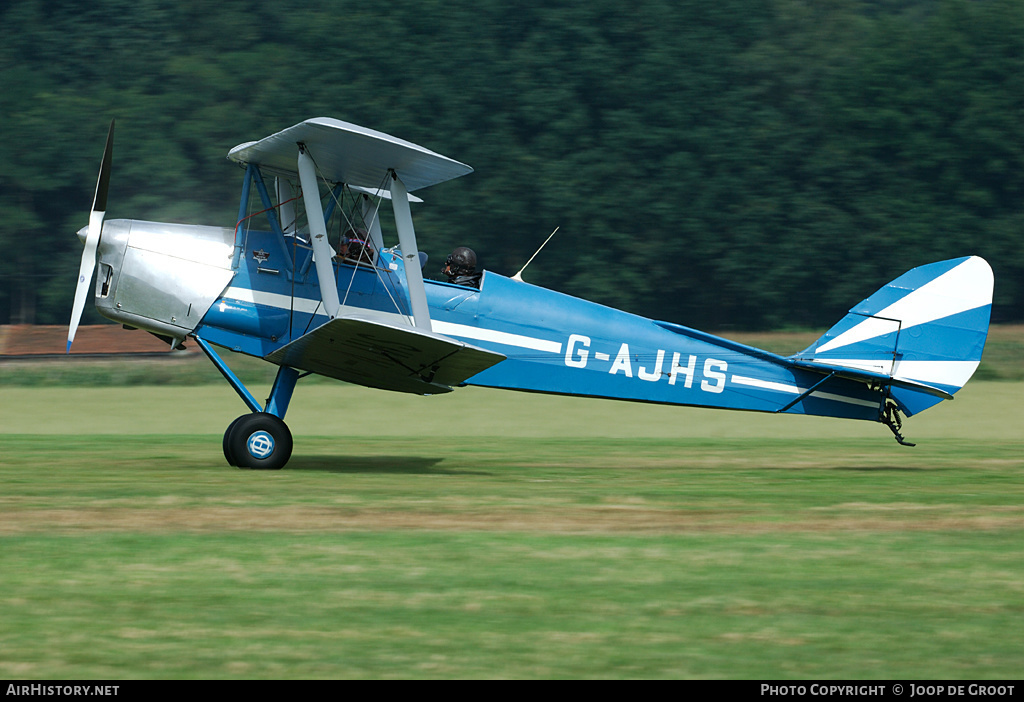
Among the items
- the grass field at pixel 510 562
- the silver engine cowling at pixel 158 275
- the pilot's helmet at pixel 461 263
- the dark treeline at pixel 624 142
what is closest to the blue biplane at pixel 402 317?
the silver engine cowling at pixel 158 275

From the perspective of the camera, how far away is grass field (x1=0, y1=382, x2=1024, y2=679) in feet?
14.1

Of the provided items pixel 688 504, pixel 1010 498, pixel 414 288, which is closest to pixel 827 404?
pixel 1010 498

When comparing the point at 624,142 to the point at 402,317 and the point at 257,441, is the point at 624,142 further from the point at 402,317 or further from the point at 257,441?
the point at 257,441

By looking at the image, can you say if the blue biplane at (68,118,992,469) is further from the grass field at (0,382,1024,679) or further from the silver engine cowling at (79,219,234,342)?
the grass field at (0,382,1024,679)

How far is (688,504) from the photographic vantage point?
805 centimetres

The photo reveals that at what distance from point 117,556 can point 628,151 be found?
2937 centimetres

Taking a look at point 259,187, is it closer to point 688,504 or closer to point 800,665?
point 688,504

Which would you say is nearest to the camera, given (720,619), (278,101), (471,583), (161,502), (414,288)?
(720,619)

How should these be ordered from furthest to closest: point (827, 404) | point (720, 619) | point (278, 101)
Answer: point (278, 101)
point (827, 404)
point (720, 619)

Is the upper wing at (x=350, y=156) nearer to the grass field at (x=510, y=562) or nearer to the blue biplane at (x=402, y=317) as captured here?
the blue biplane at (x=402, y=317)

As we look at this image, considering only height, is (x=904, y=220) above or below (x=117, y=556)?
above

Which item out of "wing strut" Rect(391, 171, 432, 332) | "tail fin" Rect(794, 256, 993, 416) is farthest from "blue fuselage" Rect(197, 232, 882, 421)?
"wing strut" Rect(391, 171, 432, 332)

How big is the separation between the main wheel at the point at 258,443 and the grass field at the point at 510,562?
25cm

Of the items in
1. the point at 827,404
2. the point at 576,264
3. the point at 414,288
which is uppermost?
the point at 576,264
